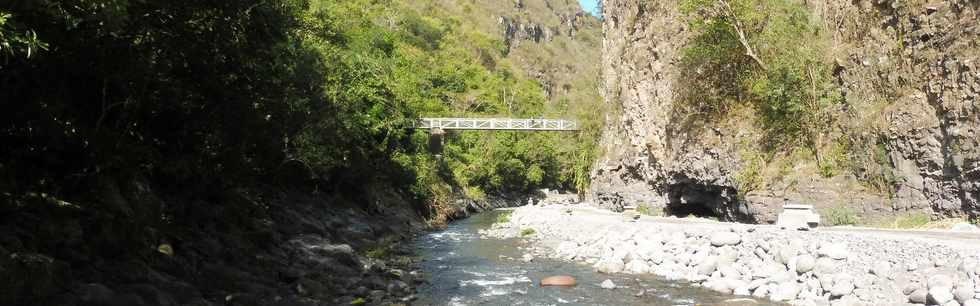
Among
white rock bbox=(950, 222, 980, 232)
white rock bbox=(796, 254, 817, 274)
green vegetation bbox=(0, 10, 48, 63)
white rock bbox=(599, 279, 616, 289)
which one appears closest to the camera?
green vegetation bbox=(0, 10, 48, 63)

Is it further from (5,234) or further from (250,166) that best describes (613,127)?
(5,234)

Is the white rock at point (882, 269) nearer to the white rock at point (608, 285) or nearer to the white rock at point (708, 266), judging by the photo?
the white rock at point (708, 266)

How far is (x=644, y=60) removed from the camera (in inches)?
1284

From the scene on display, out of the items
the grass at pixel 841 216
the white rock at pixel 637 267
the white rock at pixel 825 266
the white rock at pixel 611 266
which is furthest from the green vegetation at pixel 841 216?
the white rock at pixel 825 266

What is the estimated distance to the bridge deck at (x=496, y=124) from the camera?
5462 cm

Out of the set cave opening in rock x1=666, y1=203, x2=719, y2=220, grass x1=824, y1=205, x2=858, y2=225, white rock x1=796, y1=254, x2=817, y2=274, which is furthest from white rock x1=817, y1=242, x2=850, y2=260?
cave opening in rock x1=666, y1=203, x2=719, y2=220

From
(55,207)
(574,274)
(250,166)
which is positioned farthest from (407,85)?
(55,207)

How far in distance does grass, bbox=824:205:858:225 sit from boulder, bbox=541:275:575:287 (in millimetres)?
9512

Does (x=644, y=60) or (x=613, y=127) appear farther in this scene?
(x=613, y=127)

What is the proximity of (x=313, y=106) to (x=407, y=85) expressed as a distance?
17.3 metres

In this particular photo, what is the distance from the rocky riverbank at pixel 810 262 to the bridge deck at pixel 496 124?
118 ft

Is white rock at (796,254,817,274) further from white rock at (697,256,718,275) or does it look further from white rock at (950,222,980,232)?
white rock at (950,222,980,232)

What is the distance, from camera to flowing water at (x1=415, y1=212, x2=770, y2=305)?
43.9 feet

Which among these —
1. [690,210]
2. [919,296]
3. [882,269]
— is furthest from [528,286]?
[690,210]
